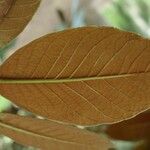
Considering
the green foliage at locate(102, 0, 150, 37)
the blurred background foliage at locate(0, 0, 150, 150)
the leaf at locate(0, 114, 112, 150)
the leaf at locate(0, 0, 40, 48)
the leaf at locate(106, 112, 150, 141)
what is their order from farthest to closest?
the green foliage at locate(102, 0, 150, 37), the blurred background foliage at locate(0, 0, 150, 150), the leaf at locate(106, 112, 150, 141), the leaf at locate(0, 114, 112, 150), the leaf at locate(0, 0, 40, 48)

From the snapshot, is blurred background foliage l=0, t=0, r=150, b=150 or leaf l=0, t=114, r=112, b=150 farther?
blurred background foliage l=0, t=0, r=150, b=150

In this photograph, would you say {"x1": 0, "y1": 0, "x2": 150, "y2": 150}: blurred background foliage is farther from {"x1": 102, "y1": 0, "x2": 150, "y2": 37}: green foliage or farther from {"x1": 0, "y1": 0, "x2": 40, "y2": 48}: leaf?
{"x1": 0, "y1": 0, "x2": 40, "y2": 48}: leaf

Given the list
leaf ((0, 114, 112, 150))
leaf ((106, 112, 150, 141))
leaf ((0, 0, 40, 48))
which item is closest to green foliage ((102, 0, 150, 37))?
leaf ((106, 112, 150, 141))

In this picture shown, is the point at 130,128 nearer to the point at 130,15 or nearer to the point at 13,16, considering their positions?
the point at 13,16

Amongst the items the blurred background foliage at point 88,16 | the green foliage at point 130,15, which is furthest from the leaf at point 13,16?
the green foliage at point 130,15

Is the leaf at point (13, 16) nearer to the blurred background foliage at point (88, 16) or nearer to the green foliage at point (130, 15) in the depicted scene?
the blurred background foliage at point (88, 16)

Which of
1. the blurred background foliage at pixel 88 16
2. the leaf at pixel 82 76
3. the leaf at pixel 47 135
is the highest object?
the blurred background foliage at pixel 88 16
